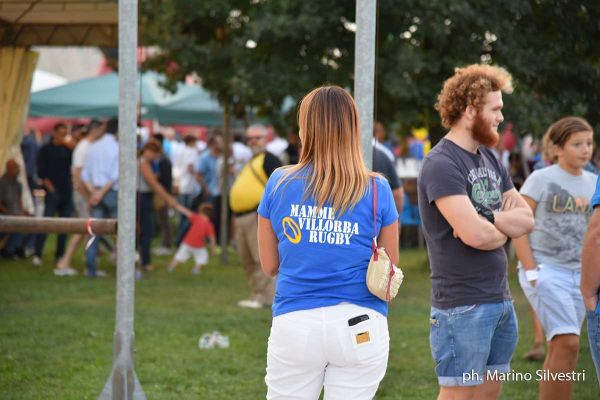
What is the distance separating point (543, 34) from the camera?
10.7 meters

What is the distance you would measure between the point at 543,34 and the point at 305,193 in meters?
7.42

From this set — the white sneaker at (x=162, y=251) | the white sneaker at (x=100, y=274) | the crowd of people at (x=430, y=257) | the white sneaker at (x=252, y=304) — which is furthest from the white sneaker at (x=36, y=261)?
the crowd of people at (x=430, y=257)

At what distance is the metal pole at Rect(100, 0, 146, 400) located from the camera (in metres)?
5.56

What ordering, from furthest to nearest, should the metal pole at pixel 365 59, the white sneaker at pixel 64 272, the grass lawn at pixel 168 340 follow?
the white sneaker at pixel 64 272 → the grass lawn at pixel 168 340 → the metal pole at pixel 365 59

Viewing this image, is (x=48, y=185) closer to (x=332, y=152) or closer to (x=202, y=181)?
(x=202, y=181)

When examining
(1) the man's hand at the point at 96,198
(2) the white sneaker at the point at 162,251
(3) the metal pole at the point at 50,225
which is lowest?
(2) the white sneaker at the point at 162,251

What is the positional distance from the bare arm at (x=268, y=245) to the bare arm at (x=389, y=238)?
429 mm

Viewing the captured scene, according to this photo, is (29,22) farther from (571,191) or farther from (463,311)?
(463,311)

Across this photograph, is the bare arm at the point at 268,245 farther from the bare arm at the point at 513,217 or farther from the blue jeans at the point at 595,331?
the blue jeans at the point at 595,331

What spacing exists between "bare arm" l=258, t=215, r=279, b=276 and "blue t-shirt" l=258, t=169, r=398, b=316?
0.11 metres

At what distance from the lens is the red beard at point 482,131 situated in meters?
4.58

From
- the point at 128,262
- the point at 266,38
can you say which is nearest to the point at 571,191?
the point at 128,262

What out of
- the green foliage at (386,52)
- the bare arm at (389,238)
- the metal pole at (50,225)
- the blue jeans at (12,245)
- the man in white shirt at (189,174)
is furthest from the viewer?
the man in white shirt at (189,174)

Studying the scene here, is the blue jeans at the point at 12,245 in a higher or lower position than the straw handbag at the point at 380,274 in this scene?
lower
